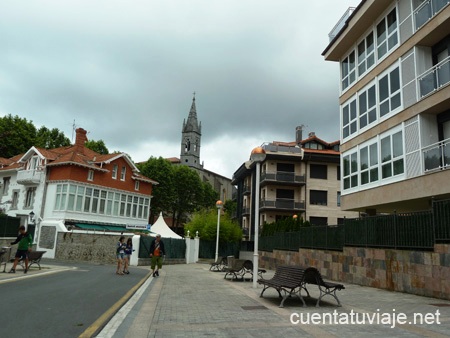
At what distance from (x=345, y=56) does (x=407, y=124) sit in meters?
7.83

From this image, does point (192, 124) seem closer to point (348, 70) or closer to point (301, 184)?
point (301, 184)

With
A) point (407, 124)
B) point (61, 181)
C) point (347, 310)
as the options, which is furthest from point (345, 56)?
point (61, 181)

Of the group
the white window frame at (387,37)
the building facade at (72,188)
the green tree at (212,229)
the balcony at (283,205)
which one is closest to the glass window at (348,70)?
the white window frame at (387,37)

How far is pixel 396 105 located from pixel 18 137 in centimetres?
4444

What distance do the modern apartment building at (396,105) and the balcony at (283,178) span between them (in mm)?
22416

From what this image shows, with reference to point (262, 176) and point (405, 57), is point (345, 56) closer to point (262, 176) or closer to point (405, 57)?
point (405, 57)

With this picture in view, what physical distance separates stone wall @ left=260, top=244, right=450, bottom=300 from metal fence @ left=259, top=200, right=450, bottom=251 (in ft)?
0.87

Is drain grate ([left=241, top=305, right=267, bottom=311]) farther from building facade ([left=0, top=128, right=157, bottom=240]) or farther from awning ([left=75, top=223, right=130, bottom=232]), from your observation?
awning ([left=75, top=223, right=130, bottom=232])

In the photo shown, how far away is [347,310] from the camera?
8.20m

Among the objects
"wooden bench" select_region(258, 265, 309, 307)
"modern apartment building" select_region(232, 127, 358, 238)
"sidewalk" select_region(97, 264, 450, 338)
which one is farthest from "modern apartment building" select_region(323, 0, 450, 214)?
"modern apartment building" select_region(232, 127, 358, 238)

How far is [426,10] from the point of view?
15.1m

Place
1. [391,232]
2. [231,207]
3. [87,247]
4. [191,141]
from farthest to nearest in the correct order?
[191,141] < [231,207] < [87,247] < [391,232]

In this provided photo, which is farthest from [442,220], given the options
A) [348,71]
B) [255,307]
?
[348,71]

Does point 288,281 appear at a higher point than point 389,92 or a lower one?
lower
